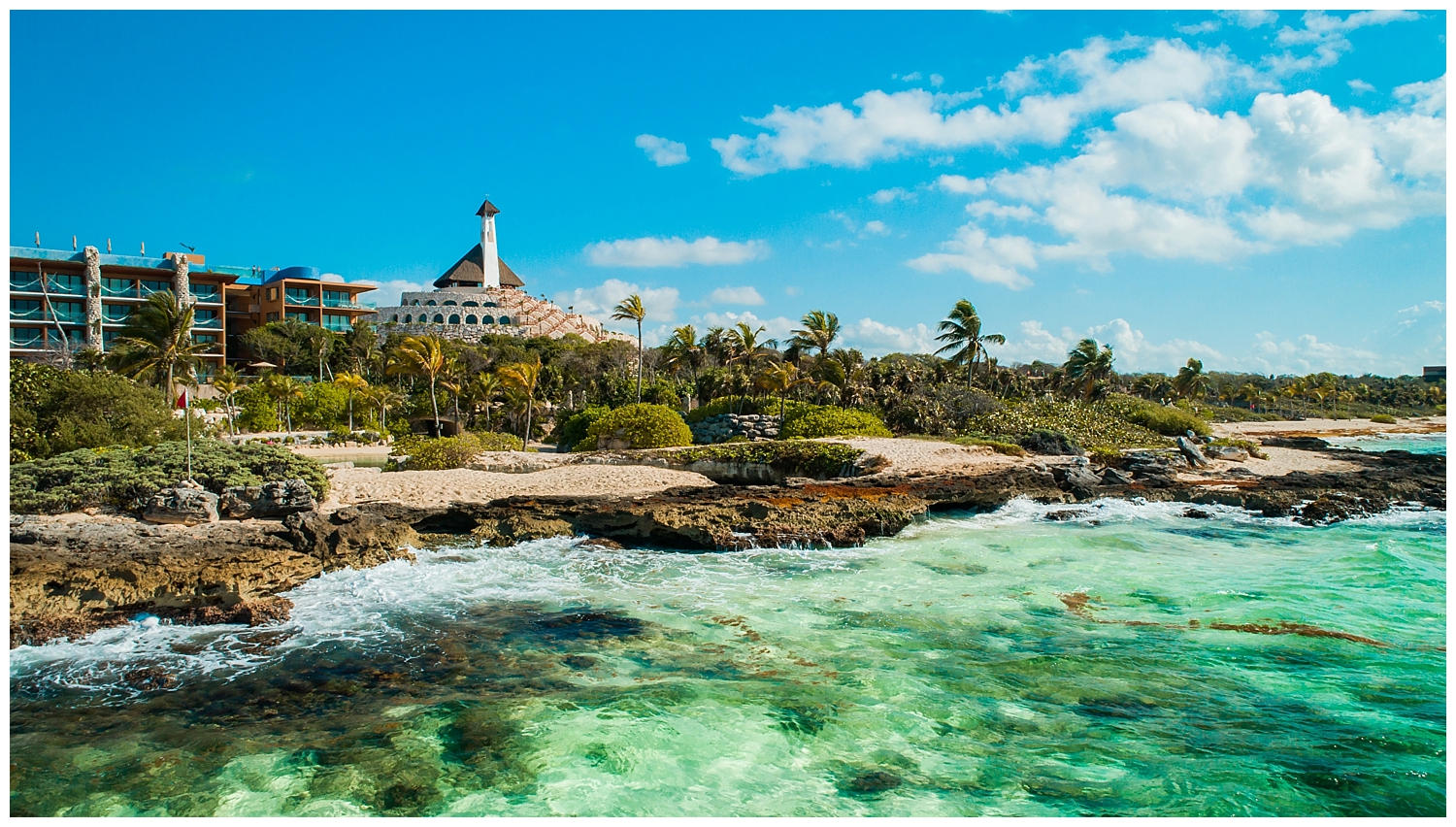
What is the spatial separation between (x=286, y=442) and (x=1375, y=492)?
4183 centimetres

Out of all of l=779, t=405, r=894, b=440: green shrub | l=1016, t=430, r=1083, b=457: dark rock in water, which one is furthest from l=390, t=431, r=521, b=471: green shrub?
l=1016, t=430, r=1083, b=457: dark rock in water

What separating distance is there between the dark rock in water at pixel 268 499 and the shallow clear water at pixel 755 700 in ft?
14.5

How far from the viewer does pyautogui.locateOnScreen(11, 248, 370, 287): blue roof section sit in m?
61.7

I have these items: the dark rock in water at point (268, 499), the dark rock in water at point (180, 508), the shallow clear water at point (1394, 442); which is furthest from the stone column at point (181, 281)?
the shallow clear water at point (1394, 442)

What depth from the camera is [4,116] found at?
609cm

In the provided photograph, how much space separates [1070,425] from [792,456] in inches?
740

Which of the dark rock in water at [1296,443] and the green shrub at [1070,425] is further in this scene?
the dark rock in water at [1296,443]

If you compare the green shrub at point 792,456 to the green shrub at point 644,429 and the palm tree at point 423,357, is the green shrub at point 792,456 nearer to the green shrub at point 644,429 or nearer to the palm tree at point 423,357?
the green shrub at point 644,429

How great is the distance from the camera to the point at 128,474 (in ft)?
51.1

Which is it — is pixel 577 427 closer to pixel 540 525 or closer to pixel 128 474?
pixel 540 525

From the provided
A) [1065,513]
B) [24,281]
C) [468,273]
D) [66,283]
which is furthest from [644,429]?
[468,273]

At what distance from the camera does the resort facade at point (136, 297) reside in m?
60.6

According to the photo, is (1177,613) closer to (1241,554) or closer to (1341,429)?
(1241,554)

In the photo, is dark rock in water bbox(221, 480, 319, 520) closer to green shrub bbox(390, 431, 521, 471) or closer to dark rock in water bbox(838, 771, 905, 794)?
green shrub bbox(390, 431, 521, 471)
